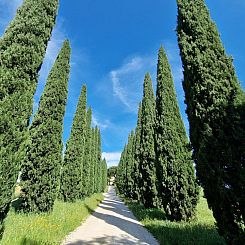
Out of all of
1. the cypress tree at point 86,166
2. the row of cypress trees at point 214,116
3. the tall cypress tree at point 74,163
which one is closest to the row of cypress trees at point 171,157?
the row of cypress trees at point 214,116

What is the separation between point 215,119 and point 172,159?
7.47 m

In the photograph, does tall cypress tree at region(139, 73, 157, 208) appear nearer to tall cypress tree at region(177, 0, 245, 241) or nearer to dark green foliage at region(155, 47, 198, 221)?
dark green foliage at region(155, 47, 198, 221)

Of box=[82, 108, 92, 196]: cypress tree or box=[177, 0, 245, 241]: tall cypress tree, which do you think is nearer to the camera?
box=[177, 0, 245, 241]: tall cypress tree

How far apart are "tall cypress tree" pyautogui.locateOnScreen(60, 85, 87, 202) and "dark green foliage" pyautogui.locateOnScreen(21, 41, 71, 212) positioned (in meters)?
7.72

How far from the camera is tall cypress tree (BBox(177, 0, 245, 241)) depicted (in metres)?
6.30

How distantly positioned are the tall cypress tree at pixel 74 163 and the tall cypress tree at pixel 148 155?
16.8ft

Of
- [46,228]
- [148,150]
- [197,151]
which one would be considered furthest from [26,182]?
[148,150]

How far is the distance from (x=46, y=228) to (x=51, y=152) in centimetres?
493

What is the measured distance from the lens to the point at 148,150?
2219cm

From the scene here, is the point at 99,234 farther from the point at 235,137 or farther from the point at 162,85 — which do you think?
the point at 162,85

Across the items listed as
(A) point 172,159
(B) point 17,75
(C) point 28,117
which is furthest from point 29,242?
(A) point 172,159

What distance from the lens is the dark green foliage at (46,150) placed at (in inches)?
474

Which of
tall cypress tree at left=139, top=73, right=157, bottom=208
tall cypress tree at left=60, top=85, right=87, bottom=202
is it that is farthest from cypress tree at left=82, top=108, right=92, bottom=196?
tall cypress tree at left=139, top=73, right=157, bottom=208

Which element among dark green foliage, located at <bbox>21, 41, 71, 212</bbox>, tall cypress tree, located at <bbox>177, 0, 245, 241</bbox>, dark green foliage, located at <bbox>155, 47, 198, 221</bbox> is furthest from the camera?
dark green foliage, located at <bbox>155, 47, 198, 221</bbox>
